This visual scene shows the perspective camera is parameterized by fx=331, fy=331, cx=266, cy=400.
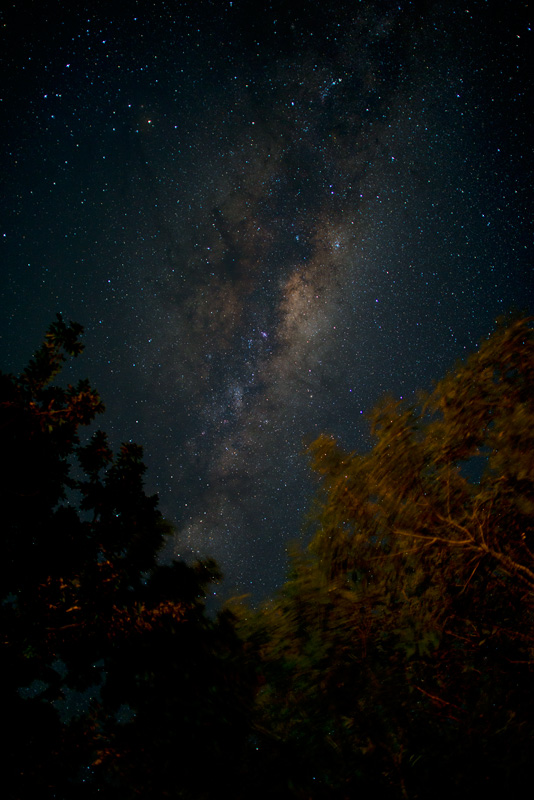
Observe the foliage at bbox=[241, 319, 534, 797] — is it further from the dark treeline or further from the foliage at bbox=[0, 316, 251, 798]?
the foliage at bbox=[0, 316, 251, 798]

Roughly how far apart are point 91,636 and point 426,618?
12.5 feet

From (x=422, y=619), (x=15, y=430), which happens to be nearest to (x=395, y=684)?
(x=422, y=619)

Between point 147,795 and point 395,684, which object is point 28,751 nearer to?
point 147,795

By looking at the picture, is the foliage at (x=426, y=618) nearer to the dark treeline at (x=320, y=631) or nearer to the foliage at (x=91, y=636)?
the dark treeline at (x=320, y=631)

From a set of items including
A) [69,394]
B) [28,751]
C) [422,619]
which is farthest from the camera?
[69,394]

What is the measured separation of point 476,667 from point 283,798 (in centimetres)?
267

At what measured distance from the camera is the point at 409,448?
398 centimetres

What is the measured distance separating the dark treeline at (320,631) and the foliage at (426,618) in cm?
2

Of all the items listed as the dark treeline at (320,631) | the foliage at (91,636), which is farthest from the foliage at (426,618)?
the foliage at (91,636)

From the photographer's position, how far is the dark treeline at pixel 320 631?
3.39 metres

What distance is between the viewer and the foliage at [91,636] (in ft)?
11.4

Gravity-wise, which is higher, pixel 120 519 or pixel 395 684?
pixel 120 519

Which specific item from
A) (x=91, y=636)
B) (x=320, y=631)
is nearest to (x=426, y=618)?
(x=320, y=631)

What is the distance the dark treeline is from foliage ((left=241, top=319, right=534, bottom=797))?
0.07 ft
